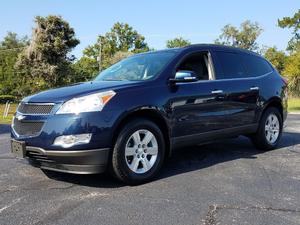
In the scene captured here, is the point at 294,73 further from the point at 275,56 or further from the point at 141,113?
the point at 275,56

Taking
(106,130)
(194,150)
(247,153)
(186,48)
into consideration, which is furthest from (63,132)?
(247,153)

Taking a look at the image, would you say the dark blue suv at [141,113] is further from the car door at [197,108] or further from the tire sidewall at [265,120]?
the tire sidewall at [265,120]

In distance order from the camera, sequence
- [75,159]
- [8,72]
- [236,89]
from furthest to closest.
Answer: [8,72], [236,89], [75,159]

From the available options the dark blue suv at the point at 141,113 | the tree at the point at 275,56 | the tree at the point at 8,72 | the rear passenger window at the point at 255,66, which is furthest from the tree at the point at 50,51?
the dark blue suv at the point at 141,113

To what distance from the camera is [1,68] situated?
185ft

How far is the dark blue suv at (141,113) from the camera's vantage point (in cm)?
465

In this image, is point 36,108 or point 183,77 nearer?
point 36,108

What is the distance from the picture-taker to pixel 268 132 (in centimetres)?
727

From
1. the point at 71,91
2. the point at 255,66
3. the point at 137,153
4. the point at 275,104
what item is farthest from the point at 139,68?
the point at 275,104

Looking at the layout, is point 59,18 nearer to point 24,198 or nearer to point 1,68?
point 1,68

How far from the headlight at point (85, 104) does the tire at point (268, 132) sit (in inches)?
132

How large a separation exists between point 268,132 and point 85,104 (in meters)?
3.84

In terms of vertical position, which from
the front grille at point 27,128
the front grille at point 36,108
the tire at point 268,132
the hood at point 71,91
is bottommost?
the tire at point 268,132

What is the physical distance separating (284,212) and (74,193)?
7.37 feet
